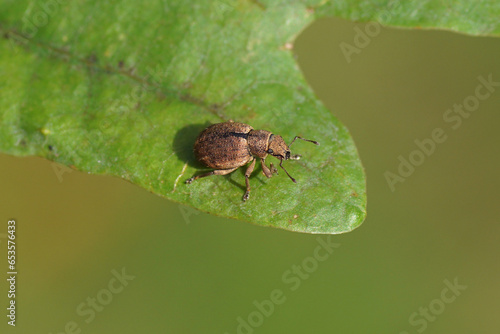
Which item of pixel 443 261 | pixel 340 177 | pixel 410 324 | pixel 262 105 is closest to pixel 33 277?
pixel 262 105

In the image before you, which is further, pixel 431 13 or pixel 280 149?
pixel 280 149

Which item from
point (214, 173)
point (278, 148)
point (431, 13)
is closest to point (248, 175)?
point (214, 173)

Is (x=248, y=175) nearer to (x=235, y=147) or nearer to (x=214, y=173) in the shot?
(x=214, y=173)

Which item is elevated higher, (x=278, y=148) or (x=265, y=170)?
(x=278, y=148)

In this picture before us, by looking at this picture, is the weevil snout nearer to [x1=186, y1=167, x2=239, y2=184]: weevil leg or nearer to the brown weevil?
the brown weevil

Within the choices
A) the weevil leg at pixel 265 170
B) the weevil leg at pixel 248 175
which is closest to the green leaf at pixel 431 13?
the weevil leg at pixel 265 170

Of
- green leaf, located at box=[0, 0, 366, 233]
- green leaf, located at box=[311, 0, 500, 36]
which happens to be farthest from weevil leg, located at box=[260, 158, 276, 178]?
green leaf, located at box=[311, 0, 500, 36]
